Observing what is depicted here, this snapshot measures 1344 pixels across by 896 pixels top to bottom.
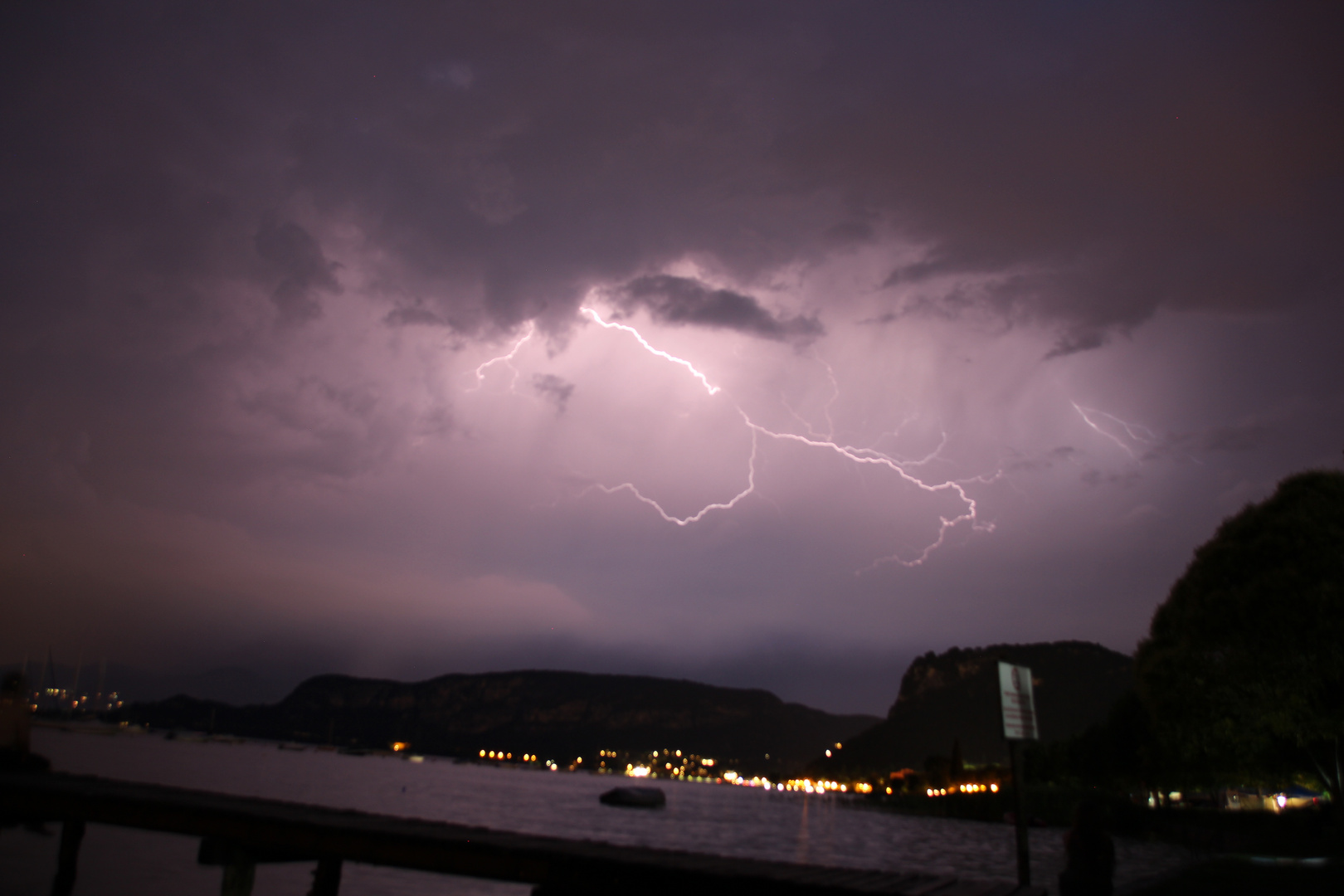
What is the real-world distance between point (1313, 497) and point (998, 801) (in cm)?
11032

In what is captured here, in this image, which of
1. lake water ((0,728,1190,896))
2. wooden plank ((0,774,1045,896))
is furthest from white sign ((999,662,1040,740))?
lake water ((0,728,1190,896))

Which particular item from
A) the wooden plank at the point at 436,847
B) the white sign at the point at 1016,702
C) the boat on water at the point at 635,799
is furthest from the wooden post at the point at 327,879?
the boat on water at the point at 635,799

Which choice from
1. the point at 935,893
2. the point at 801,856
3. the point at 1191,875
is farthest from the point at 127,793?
the point at 801,856

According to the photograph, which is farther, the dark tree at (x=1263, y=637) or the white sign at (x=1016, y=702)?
the dark tree at (x=1263, y=637)

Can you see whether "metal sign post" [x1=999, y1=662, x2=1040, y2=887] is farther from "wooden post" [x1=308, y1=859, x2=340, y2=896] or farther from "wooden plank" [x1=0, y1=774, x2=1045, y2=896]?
"wooden post" [x1=308, y1=859, x2=340, y2=896]

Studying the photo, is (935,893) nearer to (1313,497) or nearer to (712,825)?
(1313,497)

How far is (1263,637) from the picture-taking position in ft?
96.6

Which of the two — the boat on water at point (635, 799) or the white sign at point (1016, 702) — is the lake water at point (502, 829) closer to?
the boat on water at point (635, 799)

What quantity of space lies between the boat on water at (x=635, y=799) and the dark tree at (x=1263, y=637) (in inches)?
4459

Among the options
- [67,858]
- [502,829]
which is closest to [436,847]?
[502,829]

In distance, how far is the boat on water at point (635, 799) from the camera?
136 m

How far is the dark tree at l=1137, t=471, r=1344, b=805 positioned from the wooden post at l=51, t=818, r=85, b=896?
37.7 m

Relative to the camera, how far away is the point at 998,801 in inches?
4889

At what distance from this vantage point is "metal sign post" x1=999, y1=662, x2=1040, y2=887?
13430 millimetres
